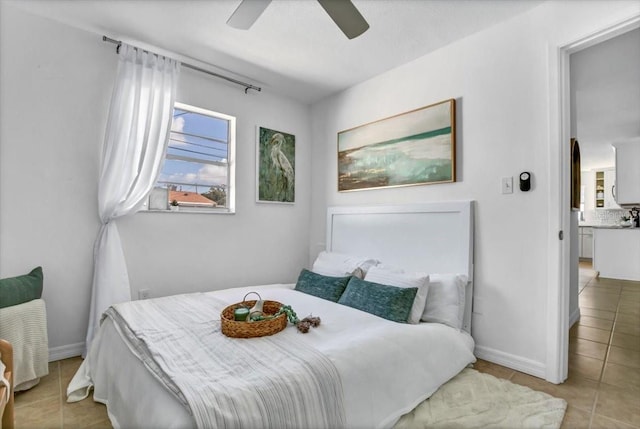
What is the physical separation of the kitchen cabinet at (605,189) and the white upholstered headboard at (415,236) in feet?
24.3

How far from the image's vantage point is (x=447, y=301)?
7.69 ft

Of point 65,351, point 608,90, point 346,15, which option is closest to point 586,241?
point 608,90

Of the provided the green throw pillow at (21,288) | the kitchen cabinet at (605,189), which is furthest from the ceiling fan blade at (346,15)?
the kitchen cabinet at (605,189)

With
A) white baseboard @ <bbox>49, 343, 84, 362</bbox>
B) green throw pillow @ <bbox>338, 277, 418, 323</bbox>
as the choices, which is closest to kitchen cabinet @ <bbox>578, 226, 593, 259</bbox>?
green throw pillow @ <bbox>338, 277, 418, 323</bbox>

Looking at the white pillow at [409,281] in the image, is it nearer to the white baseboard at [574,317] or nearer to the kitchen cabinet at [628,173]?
the white baseboard at [574,317]

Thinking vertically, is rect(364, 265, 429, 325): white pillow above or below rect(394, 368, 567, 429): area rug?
above

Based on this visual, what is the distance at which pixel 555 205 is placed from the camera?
2088 mm

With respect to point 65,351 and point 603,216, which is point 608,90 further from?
point 603,216

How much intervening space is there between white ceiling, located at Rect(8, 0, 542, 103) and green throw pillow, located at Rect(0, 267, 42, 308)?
1.90m

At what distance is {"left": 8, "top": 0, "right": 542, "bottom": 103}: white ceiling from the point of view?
2.19 m

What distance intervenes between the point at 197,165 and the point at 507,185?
2.80m

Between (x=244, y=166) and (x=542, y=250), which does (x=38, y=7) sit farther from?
(x=542, y=250)

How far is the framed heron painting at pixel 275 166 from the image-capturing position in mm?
3537

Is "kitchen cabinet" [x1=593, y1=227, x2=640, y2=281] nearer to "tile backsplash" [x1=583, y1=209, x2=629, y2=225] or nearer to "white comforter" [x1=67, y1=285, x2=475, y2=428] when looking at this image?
"tile backsplash" [x1=583, y1=209, x2=629, y2=225]
